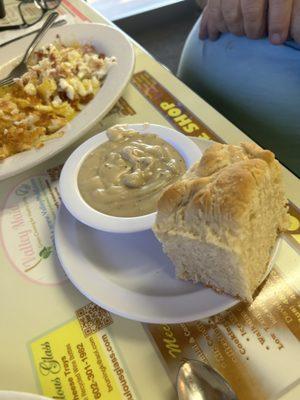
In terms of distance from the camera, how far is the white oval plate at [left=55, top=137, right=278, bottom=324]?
616 millimetres

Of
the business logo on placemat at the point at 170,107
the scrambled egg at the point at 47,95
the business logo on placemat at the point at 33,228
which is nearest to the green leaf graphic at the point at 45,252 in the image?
the business logo on placemat at the point at 33,228

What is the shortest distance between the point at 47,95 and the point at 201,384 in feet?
2.64

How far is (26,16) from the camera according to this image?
164 cm

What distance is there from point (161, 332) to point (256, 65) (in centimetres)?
76

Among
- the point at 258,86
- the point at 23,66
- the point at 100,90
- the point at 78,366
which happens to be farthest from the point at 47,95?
the point at 78,366

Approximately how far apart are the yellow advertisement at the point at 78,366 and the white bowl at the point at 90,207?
0.57 ft

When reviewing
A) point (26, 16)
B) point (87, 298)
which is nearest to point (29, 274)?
point (87, 298)

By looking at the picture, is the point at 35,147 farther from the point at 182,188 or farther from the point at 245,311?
the point at 245,311

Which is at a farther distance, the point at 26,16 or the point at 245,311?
the point at 26,16

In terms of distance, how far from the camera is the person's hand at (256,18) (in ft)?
3.17

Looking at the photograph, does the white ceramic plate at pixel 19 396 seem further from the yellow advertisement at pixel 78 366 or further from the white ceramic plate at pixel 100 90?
the white ceramic plate at pixel 100 90

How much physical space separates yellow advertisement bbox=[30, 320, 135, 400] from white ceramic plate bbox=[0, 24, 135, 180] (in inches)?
15.5

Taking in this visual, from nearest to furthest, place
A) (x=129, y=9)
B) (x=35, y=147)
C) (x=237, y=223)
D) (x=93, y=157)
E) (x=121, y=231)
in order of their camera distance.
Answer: (x=237, y=223) → (x=121, y=231) → (x=93, y=157) → (x=35, y=147) → (x=129, y=9)

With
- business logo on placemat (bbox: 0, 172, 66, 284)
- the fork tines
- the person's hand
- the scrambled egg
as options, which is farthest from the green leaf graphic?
the person's hand
